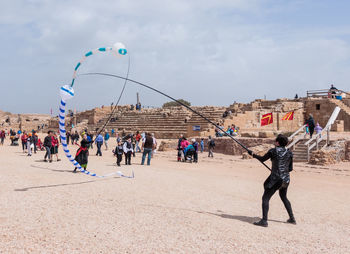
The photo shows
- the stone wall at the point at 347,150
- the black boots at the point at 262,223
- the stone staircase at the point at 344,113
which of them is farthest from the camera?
the stone staircase at the point at 344,113

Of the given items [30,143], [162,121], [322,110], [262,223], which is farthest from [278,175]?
[162,121]

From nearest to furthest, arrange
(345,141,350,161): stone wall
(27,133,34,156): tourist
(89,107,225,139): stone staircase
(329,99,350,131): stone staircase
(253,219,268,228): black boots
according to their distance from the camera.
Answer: (253,219,268,228): black boots, (345,141,350,161): stone wall, (27,133,34,156): tourist, (329,99,350,131): stone staircase, (89,107,225,139): stone staircase

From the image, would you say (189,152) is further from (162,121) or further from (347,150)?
A: (162,121)

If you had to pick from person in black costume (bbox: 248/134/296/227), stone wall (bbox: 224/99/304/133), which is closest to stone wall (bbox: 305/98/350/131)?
stone wall (bbox: 224/99/304/133)

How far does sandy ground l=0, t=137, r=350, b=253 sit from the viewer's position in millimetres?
4465

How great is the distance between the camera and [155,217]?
223 inches

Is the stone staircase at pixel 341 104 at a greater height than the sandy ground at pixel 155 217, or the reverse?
the stone staircase at pixel 341 104

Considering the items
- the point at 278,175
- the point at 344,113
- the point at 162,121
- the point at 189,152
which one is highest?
the point at 344,113

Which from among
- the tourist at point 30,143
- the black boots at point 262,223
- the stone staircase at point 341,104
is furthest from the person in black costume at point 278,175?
the stone staircase at point 341,104

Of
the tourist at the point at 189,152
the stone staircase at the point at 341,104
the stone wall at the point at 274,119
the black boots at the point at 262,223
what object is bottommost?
the black boots at the point at 262,223

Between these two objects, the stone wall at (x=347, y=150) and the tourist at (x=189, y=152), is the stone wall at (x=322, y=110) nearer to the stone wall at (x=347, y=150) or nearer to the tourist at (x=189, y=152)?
the stone wall at (x=347, y=150)

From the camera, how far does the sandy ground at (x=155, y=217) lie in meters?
4.46

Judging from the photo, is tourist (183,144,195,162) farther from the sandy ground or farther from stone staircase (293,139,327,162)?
the sandy ground

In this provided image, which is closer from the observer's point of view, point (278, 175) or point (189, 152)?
point (278, 175)
